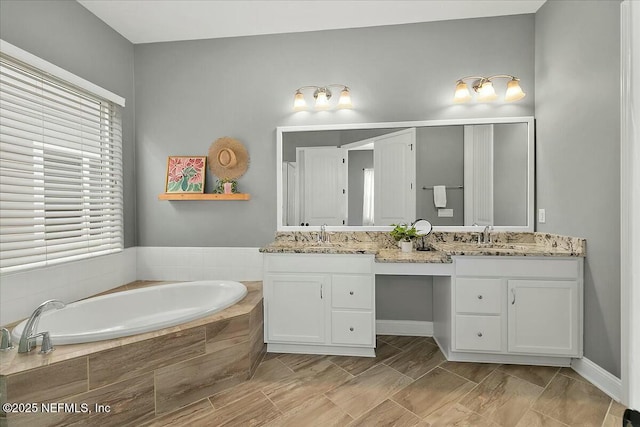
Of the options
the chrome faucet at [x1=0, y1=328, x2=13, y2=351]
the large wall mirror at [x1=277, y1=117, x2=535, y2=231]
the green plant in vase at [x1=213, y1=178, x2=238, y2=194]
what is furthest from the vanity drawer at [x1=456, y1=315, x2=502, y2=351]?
the chrome faucet at [x1=0, y1=328, x2=13, y2=351]

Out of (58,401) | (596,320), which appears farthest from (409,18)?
(58,401)

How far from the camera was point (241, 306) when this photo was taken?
237cm

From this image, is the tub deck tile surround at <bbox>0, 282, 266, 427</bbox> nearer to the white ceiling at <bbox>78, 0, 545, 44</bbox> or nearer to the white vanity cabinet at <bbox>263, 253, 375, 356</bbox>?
the white vanity cabinet at <bbox>263, 253, 375, 356</bbox>

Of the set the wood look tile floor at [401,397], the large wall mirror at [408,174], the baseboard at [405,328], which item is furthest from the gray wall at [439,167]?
the wood look tile floor at [401,397]

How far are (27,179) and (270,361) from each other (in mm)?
2023

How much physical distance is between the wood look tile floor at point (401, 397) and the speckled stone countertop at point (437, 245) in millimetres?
783

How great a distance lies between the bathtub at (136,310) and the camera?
1.89 meters

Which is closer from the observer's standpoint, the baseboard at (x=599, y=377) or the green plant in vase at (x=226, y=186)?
the baseboard at (x=599, y=377)

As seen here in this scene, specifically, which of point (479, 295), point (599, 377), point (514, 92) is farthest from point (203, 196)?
point (599, 377)

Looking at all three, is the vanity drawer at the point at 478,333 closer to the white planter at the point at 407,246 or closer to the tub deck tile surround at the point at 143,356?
the white planter at the point at 407,246

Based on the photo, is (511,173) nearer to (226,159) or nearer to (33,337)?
(226,159)

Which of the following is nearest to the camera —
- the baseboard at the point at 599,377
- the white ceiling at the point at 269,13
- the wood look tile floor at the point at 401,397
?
the wood look tile floor at the point at 401,397

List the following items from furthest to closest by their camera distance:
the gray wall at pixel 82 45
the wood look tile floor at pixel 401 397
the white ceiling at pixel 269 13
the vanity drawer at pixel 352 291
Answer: the white ceiling at pixel 269 13
the vanity drawer at pixel 352 291
the gray wall at pixel 82 45
the wood look tile floor at pixel 401 397

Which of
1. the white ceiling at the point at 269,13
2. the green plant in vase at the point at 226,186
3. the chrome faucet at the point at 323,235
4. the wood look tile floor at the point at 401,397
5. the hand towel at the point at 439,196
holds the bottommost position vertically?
the wood look tile floor at the point at 401,397
